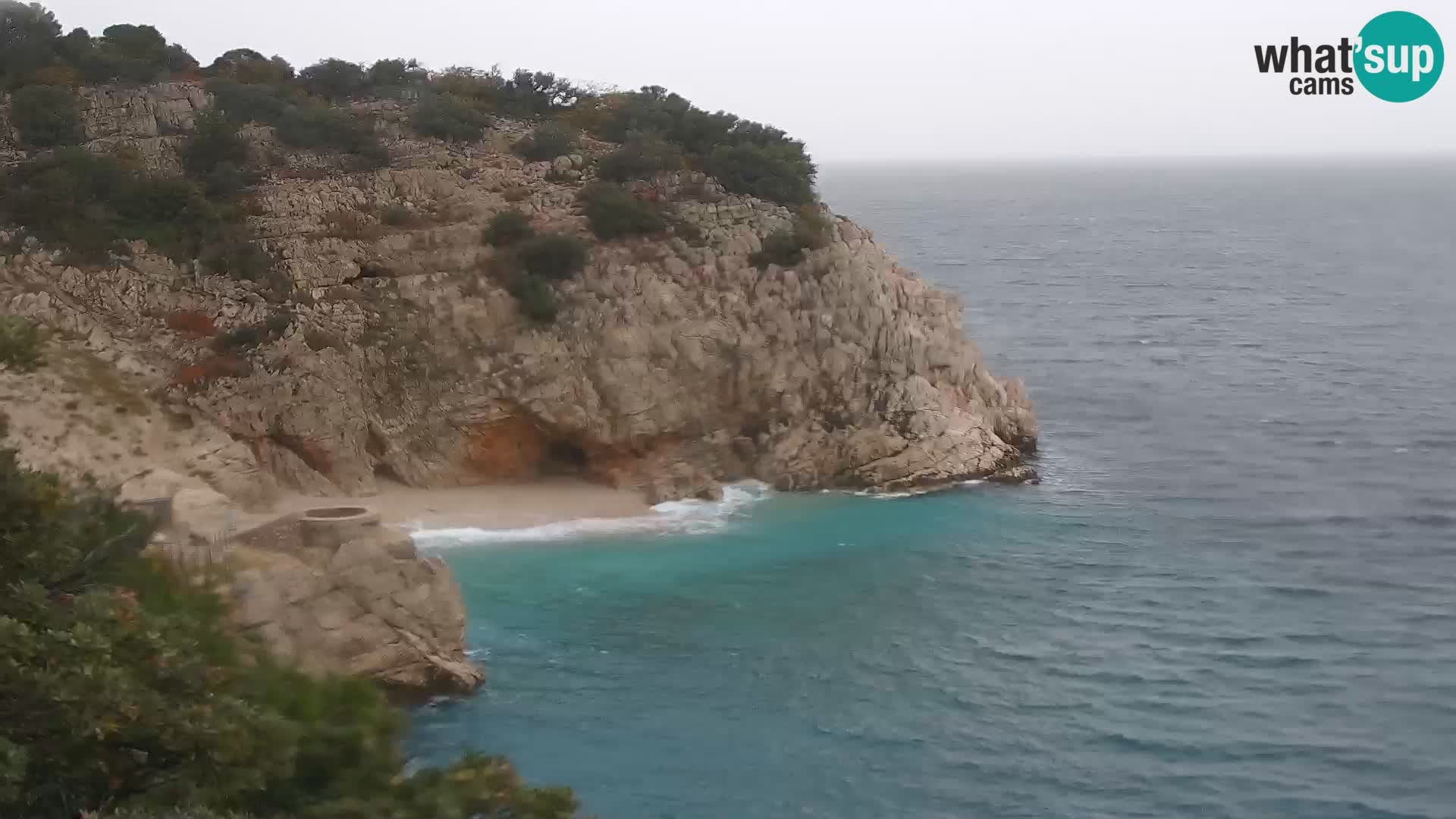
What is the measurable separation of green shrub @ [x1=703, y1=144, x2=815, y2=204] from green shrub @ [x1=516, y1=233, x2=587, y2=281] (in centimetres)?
661

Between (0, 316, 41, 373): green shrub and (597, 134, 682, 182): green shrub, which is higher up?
(597, 134, 682, 182): green shrub

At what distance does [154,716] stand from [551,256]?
89.0 ft

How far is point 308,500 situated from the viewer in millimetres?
31250

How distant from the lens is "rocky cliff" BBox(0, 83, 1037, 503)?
106ft

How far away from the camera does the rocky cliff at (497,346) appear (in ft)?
106

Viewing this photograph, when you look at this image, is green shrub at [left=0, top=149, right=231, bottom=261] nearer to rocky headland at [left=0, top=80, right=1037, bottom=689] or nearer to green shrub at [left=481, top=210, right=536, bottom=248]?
rocky headland at [left=0, top=80, right=1037, bottom=689]

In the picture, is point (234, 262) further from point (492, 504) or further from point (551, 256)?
point (492, 504)

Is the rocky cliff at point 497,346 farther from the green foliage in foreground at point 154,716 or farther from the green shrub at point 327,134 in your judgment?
the green foliage in foreground at point 154,716

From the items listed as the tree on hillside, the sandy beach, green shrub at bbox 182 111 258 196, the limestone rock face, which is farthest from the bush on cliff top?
the limestone rock face

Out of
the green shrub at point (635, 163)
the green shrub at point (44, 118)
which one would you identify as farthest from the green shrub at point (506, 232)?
the green shrub at point (44, 118)

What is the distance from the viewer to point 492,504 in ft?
106

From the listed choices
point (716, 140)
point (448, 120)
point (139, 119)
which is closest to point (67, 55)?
point (139, 119)

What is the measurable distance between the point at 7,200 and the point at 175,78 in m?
9.38

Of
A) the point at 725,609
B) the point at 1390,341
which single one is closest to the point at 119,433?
the point at 725,609
